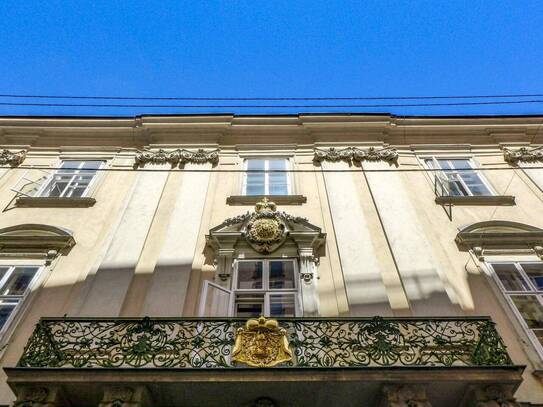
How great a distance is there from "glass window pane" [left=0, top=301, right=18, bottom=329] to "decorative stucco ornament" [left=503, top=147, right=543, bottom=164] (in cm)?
1208

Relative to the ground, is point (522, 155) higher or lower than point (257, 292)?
higher

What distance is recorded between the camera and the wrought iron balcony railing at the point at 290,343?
5.41 meters

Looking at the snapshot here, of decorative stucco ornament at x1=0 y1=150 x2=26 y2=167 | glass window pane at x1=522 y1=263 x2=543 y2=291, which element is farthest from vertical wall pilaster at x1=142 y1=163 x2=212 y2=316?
glass window pane at x1=522 y1=263 x2=543 y2=291

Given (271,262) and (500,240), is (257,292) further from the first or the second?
(500,240)

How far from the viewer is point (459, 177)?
10.7 meters

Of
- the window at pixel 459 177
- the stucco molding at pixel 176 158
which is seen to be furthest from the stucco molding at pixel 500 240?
the stucco molding at pixel 176 158

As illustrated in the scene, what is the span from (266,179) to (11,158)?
23.3ft

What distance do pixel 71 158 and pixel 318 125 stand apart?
23.5 ft

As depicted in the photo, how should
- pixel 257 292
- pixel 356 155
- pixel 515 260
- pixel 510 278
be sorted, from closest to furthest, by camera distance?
pixel 257 292 < pixel 510 278 < pixel 515 260 < pixel 356 155

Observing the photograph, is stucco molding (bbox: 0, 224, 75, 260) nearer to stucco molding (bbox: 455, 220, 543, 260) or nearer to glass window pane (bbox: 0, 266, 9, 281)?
glass window pane (bbox: 0, 266, 9, 281)

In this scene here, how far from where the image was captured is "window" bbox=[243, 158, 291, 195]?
10.3m

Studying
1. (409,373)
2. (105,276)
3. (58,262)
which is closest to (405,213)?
(409,373)

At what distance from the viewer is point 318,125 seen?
40.4ft

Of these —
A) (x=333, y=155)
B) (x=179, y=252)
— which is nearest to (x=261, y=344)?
(x=179, y=252)
